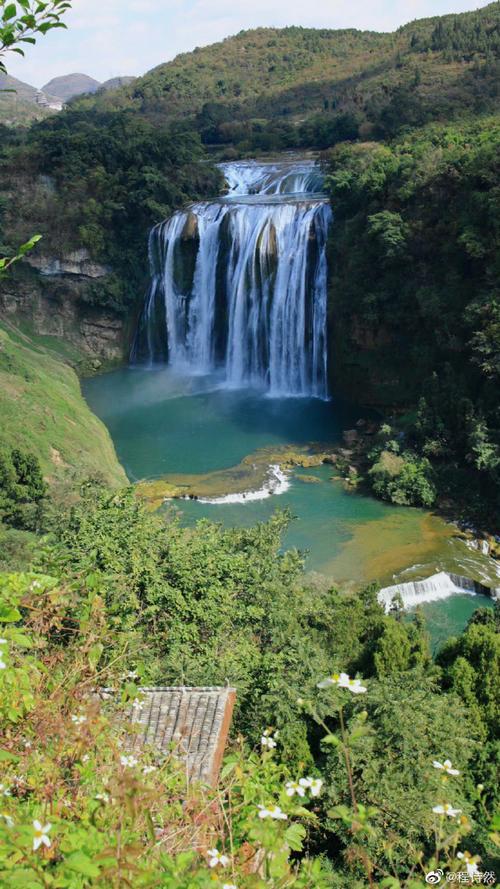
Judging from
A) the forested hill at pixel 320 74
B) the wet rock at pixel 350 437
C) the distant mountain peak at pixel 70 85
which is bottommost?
the wet rock at pixel 350 437

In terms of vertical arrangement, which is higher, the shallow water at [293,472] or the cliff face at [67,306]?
the cliff face at [67,306]

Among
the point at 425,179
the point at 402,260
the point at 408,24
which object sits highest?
the point at 408,24

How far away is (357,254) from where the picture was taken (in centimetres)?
2691

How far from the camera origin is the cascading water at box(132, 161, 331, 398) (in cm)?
2938

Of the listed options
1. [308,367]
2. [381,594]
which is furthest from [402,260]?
[381,594]

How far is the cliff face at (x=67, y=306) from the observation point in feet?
116

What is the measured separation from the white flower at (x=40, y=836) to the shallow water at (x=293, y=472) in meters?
12.2

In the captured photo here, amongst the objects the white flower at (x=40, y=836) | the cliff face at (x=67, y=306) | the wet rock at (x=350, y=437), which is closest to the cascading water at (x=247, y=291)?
the cliff face at (x=67, y=306)

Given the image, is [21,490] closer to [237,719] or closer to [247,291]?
[237,719]

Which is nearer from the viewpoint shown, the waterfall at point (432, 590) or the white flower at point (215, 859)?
the white flower at point (215, 859)

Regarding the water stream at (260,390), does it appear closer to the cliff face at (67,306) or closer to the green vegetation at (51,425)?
the green vegetation at (51,425)

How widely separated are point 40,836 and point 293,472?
20.3m

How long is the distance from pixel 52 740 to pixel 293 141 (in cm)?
4602

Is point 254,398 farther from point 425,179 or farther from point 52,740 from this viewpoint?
point 52,740
